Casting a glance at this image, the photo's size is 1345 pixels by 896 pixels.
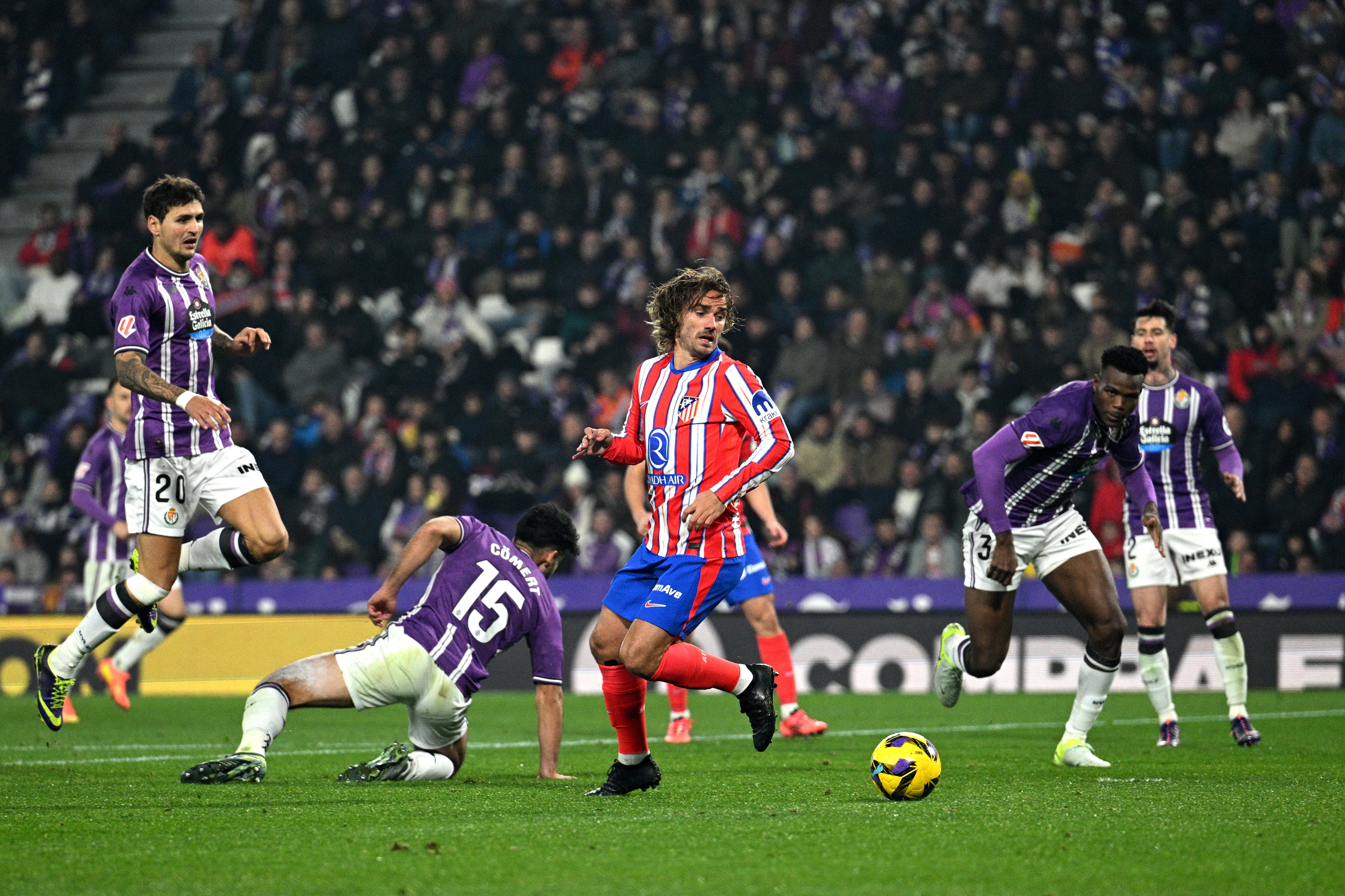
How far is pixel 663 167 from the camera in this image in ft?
65.1

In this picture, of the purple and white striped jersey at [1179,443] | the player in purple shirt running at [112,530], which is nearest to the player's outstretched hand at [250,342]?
the player in purple shirt running at [112,530]

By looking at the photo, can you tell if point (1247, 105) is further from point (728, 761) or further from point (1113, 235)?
point (728, 761)

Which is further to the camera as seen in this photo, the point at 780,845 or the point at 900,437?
the point at 900,437

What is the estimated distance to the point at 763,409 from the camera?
670 cm

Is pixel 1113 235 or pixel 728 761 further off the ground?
pixel 1113 235

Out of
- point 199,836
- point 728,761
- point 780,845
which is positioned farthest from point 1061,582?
point 199,836

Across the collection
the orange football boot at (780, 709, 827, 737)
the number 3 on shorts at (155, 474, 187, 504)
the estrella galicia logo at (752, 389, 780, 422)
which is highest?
the estrella galicia logo at (752, 389, 780, 422)

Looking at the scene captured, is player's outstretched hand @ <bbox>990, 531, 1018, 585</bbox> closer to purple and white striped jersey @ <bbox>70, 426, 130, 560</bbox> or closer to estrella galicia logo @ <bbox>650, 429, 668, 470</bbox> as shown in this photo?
estrella galicia logo @ <bbox>650, 429, 668, 470</bbox>

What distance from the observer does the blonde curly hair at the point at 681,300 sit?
685 centimetres

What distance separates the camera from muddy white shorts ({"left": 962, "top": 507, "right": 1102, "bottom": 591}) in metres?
8.25

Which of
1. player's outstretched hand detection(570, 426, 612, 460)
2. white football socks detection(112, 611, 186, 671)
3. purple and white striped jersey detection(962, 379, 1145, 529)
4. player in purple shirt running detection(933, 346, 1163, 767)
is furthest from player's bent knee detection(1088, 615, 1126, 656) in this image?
white football socks detection(112, 611, 186, 671)

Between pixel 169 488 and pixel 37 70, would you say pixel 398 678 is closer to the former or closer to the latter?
pixel 169 488

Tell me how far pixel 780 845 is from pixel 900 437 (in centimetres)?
1188

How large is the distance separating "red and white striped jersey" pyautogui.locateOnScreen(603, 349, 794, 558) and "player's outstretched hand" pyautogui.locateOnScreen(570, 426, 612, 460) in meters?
0.06
